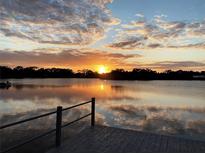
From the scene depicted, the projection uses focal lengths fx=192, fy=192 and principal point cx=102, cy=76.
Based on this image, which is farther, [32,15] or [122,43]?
[122,43]

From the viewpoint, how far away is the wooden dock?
394cm

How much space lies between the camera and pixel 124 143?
4289mm

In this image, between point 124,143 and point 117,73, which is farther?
point 117,73

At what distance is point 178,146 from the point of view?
4199mm

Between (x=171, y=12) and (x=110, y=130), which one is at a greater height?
(x=171, y=12)

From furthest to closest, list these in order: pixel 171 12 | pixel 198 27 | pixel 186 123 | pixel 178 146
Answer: pixel 198 27
pixel 171 12
pixel 186 123
pixel 178 146

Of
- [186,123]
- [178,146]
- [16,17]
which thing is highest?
[16,17]

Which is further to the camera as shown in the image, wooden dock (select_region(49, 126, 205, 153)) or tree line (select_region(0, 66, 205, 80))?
tree line (select_region(0, 66, 205, 80))

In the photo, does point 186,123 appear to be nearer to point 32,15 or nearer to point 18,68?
point 32,15

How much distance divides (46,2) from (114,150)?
29.5 ft

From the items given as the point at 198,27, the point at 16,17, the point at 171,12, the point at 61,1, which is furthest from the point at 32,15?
the point at 198,27

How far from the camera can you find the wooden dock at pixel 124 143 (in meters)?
3.94

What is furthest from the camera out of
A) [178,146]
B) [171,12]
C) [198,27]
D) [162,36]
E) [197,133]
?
[162,36]

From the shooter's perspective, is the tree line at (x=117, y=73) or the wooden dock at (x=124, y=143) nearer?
the wooden dock at (x=124, y=143)
